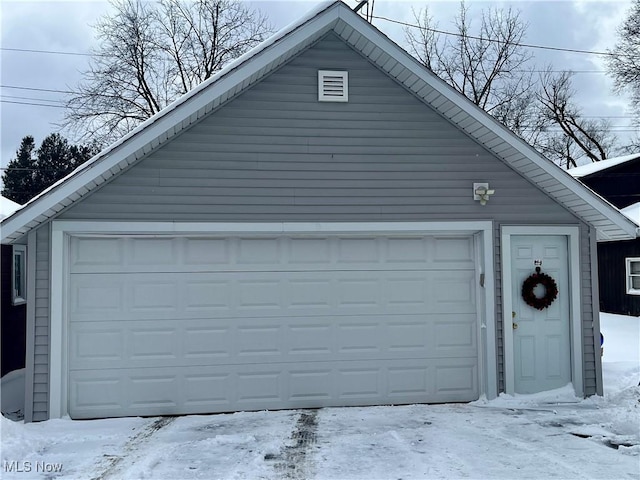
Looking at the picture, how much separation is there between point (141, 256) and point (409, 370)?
3797 mm

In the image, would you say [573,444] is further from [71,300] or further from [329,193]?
[71,300]

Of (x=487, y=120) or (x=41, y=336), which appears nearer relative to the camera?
(x=41, y=336)

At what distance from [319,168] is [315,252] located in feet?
3.62

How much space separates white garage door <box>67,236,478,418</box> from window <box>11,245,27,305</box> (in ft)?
13.2

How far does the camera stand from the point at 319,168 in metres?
7.07

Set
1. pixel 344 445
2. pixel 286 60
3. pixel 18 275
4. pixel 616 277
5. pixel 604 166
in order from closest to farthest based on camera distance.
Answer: pixel 344 445
pixel 286 60
pixel 18 275
pixel 616 277
pixel 604 166

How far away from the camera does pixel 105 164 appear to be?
6254mm

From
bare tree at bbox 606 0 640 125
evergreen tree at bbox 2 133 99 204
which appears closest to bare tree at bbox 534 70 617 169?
bare tree at bbox 606 0 640 125

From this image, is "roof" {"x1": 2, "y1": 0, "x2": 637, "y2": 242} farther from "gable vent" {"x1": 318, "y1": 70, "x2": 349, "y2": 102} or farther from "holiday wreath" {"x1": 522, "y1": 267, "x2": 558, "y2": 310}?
"holiday wreath" {"x1": 522, "y1": 267, "x2": 558, "y2": 310}

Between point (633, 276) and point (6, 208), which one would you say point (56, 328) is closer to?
point (6, 208)

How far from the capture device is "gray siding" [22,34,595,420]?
22.3 feet

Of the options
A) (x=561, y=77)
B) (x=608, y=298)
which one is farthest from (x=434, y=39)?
(x=608, y=298)

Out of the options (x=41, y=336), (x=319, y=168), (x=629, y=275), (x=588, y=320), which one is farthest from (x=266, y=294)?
(x=629, y=275)

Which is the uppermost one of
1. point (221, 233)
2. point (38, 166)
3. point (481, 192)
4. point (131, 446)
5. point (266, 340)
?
point (38, 166)
